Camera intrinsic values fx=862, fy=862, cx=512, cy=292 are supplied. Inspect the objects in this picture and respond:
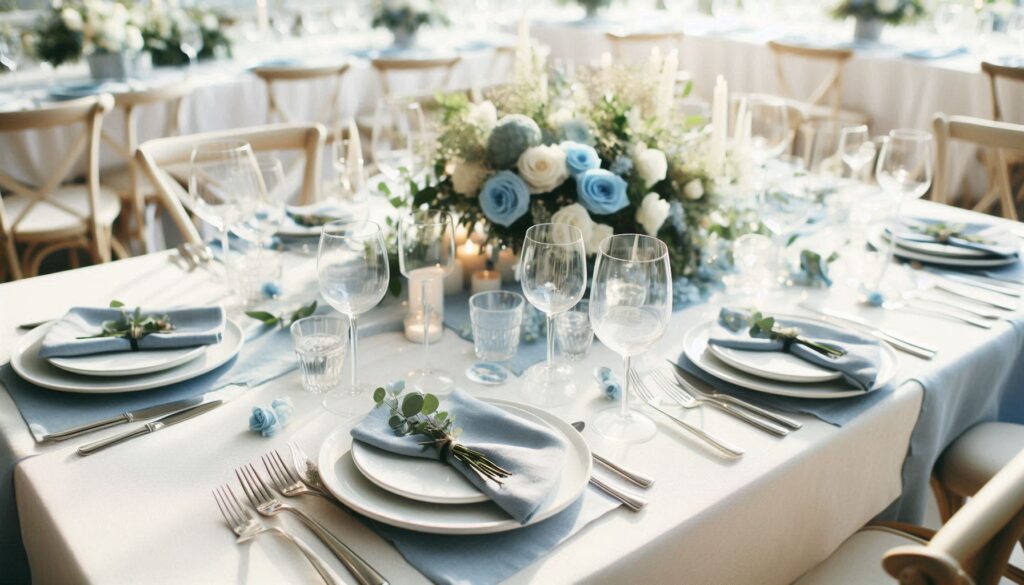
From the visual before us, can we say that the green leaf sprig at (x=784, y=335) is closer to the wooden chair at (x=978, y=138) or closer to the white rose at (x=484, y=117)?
the white rose at (x=484, y=117)

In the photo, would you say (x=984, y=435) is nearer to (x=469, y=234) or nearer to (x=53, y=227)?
(x=469, y=234)

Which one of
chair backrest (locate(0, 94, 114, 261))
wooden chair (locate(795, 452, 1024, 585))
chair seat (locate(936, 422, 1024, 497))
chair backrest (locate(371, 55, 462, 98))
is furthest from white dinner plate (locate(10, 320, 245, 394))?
chair backrest (locate(371, 55, 462, 98))

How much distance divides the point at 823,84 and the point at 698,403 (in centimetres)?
370

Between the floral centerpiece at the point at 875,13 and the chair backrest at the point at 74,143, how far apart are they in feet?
12.0

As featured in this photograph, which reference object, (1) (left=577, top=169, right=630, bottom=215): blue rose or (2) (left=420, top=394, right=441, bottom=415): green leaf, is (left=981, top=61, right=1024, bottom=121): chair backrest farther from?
(2) (left=420, top=394, right=441, bottom=415): green leaf

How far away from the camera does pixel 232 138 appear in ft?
7.36

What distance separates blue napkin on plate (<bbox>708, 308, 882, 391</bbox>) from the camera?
1.21 meters

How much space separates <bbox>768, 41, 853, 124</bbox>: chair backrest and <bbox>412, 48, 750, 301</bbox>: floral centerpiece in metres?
2.81

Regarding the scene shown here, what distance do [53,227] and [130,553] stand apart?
98.6 inches

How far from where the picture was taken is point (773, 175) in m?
2.22

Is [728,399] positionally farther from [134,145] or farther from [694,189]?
[134,145]

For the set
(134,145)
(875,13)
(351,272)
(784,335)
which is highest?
(875,13)

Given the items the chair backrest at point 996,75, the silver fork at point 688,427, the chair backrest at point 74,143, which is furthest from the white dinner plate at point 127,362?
the chair backrest at point 996,75

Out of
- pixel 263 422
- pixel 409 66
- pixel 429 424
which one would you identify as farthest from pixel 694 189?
pixel 409 66
